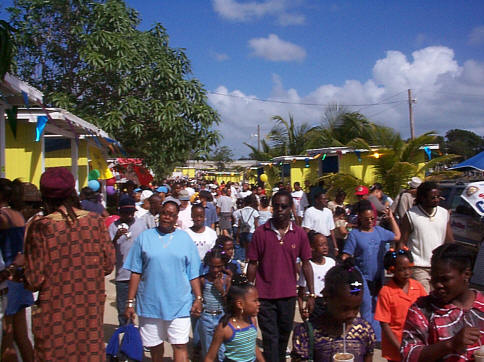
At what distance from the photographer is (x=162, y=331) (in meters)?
4.68

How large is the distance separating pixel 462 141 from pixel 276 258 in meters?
53.5

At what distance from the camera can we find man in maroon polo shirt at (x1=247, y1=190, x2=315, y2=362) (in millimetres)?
4855

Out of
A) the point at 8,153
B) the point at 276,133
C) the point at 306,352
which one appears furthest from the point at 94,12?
the point at 306,352

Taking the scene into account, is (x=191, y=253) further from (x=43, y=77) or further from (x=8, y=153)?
(x=43, y=77)

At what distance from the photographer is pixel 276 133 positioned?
2838cm

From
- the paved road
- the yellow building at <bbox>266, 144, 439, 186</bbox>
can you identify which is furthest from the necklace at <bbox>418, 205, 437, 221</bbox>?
the yellow building at <bbox>266, 144, 439, 186</bbox>

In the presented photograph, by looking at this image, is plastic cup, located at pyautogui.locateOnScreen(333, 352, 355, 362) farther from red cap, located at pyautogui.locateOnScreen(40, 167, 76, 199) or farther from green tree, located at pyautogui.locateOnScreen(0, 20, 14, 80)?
green tree, located at pyautogui.locateOnScreen(0, 20, 14, 80)

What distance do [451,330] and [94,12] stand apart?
16.5 m

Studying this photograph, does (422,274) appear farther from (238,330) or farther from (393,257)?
(238,330)

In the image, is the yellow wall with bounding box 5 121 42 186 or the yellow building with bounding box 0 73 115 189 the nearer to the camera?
the yellow building with bounding box 0 73 115 189

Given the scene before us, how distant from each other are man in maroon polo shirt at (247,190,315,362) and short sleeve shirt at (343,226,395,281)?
0.76m

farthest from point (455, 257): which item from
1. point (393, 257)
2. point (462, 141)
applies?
point (462, 141)

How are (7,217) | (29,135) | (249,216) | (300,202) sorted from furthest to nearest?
(300,202) < (249,216) < (29,135) < (7,217)

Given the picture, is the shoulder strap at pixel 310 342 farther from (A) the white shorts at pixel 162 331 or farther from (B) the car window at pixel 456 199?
(B) the car window at pixel 456 199
